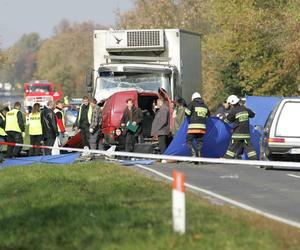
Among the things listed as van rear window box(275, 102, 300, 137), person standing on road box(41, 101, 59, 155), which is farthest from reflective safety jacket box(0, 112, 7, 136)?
van rear window box(275, 102, 300, 137)

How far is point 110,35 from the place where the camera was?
1113 inches

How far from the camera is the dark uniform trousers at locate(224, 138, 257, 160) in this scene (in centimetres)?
2108

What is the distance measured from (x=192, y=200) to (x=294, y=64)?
26.3 metres

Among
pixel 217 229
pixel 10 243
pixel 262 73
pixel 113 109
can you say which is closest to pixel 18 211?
pixel 10 243

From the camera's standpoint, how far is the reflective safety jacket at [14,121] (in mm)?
25969

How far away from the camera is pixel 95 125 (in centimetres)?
2377

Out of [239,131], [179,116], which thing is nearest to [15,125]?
[179,116]

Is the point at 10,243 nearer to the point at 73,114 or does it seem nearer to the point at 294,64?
the point at 294,64

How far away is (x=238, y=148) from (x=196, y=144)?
1.06 m

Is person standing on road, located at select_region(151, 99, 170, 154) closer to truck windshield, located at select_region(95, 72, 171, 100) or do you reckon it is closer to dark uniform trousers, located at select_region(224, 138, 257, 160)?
dark uniform trousers, located at select_region(224, 138, 257, 160)

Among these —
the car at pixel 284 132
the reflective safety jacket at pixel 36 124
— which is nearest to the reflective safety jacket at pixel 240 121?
the car at pixel 284 132

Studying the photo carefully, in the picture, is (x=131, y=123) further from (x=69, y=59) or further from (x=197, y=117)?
(x=69, y=59)

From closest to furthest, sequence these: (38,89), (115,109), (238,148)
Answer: (238,148)
(115,109)
(38,89)

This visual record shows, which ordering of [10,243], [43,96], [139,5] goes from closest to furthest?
[10,243] → [139,5] → [43,96]
